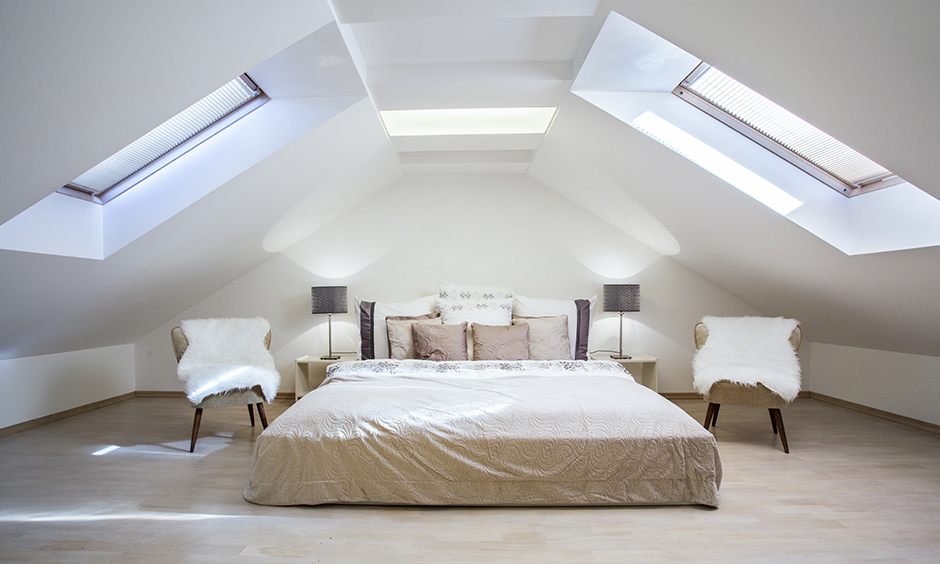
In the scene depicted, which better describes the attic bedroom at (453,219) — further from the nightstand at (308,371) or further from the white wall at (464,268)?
the nightstand at (308,371)

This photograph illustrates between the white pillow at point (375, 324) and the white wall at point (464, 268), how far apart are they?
0.52 m

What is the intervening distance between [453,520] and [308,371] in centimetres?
283

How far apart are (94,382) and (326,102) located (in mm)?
3398

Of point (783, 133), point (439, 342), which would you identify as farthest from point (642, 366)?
point (783, 133)

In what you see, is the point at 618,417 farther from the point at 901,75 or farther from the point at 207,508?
the point at 207,508

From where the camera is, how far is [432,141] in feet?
13.3

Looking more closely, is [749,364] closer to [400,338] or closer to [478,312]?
[478,312]

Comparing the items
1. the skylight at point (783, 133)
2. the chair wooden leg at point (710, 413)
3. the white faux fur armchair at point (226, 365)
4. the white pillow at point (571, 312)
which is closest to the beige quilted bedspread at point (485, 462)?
the white faux fur armchair at point (226, 365)

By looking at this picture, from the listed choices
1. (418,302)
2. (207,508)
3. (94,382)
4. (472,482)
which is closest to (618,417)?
(472,482)

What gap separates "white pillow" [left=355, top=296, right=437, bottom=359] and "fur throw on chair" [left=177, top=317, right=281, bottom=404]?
2.47 ft

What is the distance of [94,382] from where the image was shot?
4.39m

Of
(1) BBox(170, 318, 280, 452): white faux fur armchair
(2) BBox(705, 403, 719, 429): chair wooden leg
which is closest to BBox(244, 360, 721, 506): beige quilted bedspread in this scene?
(1) BBox(170, 318, 280, 452): white faux fur armchair

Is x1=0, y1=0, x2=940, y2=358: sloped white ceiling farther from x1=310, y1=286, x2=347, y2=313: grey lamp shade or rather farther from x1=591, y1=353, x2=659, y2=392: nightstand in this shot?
x1=591, y1=353, x2=659, y2=392: nightstand

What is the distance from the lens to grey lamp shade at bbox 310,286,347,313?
4465 mm
